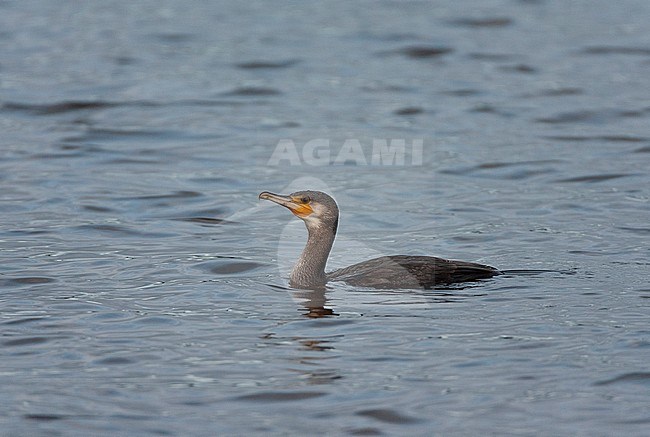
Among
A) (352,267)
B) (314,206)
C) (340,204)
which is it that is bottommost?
(340,204)

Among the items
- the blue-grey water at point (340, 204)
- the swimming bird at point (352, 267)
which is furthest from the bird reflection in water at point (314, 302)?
the swimming bird at point (352, 267)

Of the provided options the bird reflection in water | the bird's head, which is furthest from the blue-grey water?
the bird's head

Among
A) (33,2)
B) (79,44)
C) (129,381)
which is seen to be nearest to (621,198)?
(129,381)

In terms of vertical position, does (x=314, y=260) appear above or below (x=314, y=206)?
below

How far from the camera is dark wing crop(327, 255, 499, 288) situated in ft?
30.9

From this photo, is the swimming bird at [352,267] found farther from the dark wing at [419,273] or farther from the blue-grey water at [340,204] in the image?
the blue-grey water at [340,204]

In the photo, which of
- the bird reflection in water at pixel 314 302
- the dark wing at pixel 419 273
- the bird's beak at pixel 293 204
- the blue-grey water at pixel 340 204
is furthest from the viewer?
the bird's beak at pixel 293 204

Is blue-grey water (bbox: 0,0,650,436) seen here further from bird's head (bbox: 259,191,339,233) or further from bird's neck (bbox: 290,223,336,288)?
bird's head (bbox: 259,191,339,233)

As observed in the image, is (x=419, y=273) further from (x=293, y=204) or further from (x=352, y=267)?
(x=293, y=204)

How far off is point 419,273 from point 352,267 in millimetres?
641

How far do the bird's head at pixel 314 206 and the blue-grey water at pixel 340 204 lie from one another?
521 mm

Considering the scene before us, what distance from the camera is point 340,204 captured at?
41.7 feet

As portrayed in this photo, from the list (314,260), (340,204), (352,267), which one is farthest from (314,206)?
(340,204)

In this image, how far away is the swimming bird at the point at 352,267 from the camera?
9.43m
